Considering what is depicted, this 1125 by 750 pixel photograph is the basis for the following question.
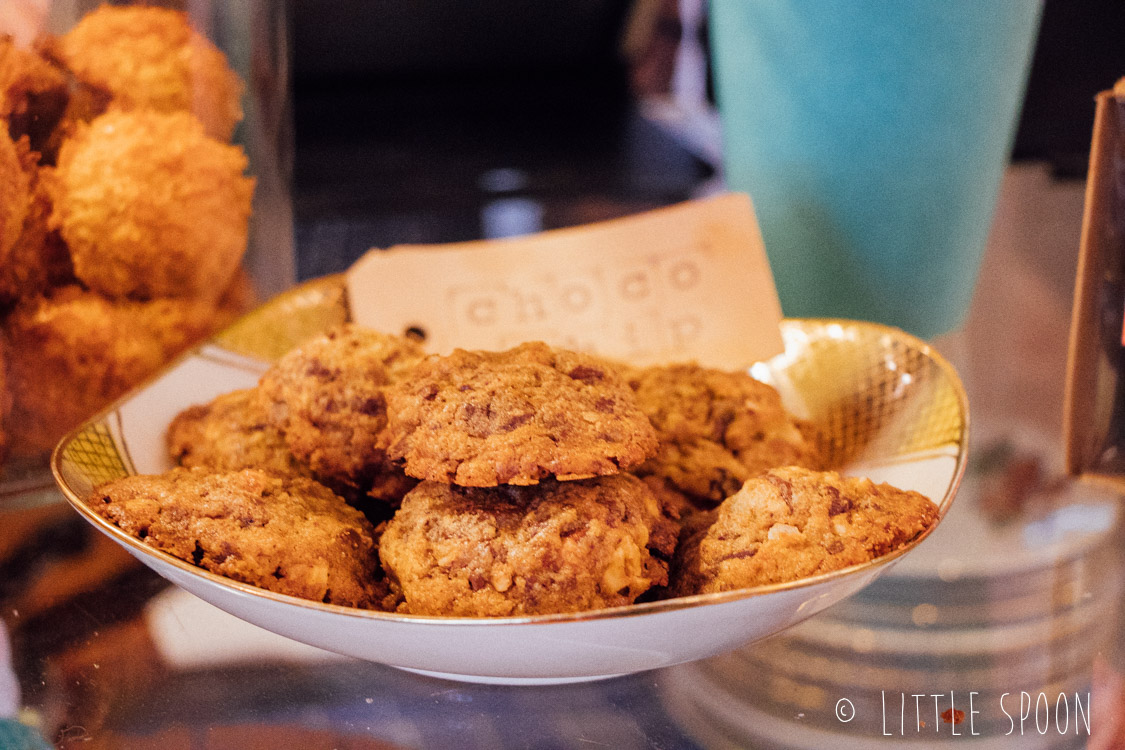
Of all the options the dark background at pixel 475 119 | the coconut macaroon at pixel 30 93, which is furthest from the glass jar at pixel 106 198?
the dark background at pixel 475 119

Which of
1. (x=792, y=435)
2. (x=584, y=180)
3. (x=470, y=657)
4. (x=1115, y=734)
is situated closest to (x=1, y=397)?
(x=470, y=657)

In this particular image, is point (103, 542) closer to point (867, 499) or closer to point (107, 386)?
point (107, 386)

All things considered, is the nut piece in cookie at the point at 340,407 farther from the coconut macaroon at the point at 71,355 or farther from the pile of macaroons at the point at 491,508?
the coconut macaroon at the point at 71,355

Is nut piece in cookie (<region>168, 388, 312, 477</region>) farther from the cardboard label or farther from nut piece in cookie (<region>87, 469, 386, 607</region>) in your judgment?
the cardboard label

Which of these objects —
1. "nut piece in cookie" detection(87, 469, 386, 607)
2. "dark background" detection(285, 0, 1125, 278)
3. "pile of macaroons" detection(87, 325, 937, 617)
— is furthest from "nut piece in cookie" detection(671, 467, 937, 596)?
"dark background" detection(285, 0, 1125, 278)

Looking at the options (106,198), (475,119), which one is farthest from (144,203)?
(475,119)
